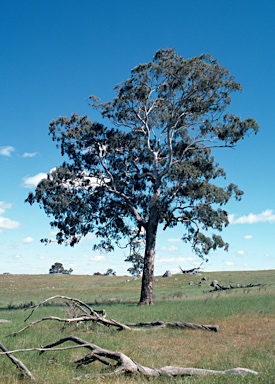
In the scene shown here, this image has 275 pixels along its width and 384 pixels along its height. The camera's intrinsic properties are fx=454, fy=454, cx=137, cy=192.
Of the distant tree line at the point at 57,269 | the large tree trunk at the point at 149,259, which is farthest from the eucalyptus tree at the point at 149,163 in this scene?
the distant tree line at the point at 57,269

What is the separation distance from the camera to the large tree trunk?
3031 cm

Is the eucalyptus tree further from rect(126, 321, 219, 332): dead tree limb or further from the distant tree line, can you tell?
the distant tree line

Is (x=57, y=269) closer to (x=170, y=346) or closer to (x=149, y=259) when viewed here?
(x=149, y=259)

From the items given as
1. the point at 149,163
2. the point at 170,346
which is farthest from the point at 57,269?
the point at 170,346

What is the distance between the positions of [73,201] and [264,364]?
949 inches

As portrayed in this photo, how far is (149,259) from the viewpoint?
3127 centimetres

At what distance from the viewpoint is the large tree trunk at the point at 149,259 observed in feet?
99.5

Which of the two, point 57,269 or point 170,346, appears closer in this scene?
point 170,346

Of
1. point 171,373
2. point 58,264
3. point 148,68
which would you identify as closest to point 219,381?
point 171,373

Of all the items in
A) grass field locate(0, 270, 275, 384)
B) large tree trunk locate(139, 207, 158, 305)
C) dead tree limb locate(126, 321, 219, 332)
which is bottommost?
grass field locate(0, 270, 275, 384)

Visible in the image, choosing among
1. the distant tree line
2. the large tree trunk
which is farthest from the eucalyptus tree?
the distant tree line

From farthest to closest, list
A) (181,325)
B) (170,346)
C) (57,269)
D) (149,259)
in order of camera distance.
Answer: (57,269)
(149,259)
(181,325)
(170,346)

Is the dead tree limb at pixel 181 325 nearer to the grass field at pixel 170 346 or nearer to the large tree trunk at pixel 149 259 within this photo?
the grass field at pixel 170 346

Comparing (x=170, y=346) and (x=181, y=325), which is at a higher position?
(x=181, y=325)
